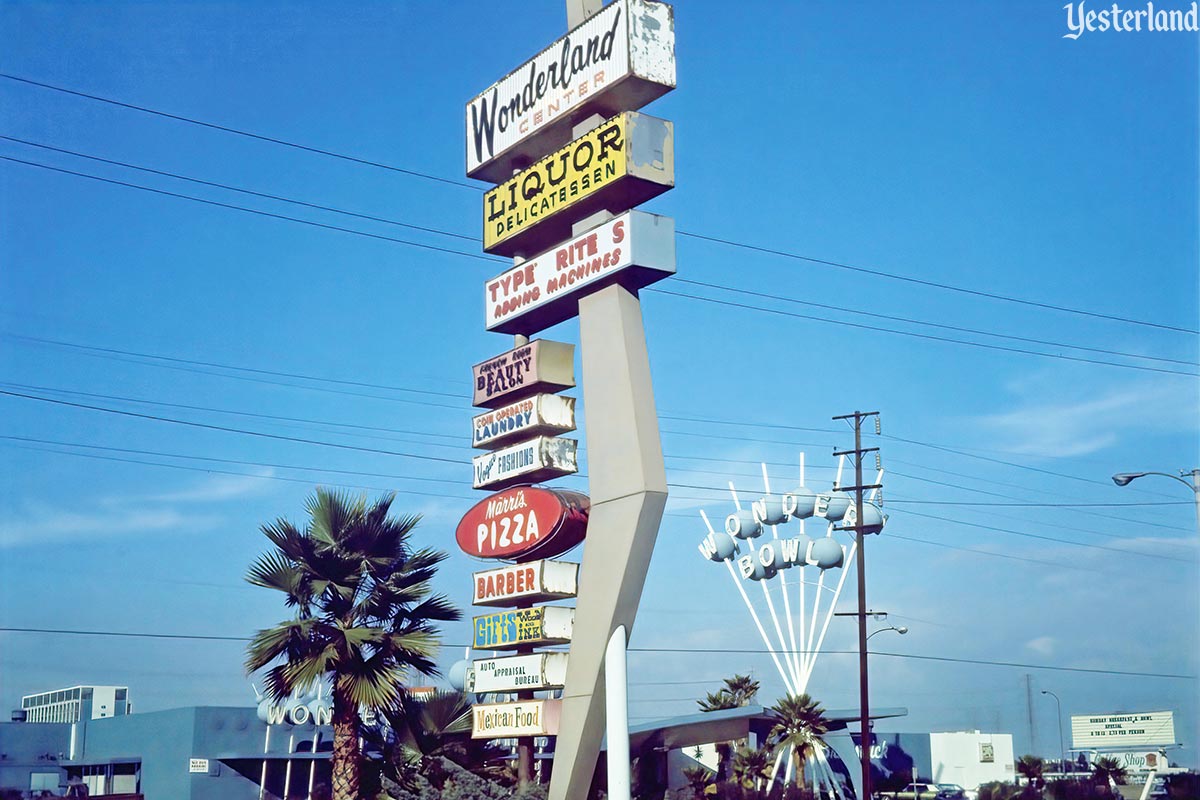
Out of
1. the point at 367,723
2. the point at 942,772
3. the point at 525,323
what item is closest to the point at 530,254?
the point at 525,323

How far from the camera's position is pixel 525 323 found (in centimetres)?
2594

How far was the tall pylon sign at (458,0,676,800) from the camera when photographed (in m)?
21.7

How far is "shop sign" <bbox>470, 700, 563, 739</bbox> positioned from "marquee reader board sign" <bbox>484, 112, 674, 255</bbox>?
30.0 feet

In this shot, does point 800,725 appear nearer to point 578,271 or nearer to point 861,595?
point 861,595

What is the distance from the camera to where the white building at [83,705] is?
7388 centimetres

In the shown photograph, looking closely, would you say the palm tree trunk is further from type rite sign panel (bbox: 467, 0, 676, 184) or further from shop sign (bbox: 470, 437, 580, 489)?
type rite sign panel (bbox: 467, 0, 676, 184)

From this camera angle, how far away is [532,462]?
1021 inches

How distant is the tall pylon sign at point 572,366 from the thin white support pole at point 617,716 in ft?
0.08

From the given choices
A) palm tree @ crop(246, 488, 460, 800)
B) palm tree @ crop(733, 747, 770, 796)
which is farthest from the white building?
palm tree @ crop(246, 488, 460, 800)

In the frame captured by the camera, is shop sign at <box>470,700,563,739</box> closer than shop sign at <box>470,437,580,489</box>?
Yes

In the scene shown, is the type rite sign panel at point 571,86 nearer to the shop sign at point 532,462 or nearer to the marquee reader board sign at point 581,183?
the marquee reader board sign at point 581,183

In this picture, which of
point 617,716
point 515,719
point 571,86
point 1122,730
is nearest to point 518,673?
point 515,719

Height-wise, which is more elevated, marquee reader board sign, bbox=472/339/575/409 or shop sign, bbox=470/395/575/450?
marquee reader board sign, bbox=472/339/575/409

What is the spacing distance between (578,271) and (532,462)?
446cm
